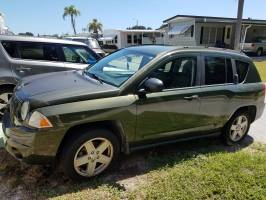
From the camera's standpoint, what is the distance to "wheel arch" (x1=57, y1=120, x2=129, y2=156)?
3.54 meters

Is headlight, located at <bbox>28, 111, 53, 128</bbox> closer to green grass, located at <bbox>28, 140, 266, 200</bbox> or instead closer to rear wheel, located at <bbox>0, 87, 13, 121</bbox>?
green grass, located at <bbox>28, 140, 266, 200</bbox>

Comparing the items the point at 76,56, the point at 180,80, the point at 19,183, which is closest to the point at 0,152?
the point at 19,183

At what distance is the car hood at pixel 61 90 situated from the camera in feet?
11.3

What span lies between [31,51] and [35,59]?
0.20m

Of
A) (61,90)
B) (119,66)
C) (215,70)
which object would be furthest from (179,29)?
(61,90)

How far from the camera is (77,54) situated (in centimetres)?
727

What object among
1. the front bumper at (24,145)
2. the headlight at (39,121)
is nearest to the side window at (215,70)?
the headlight at (39,121)

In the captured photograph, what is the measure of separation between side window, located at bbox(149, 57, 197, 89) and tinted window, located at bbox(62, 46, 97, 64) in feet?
11.1

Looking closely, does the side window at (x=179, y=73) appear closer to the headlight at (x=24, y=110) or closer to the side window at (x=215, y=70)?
the side window at (x=215, y=70)

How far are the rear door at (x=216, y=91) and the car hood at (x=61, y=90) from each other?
1.57 m

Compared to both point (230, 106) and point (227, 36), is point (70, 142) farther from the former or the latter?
point (227, 36)

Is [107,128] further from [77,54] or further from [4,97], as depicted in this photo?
[77,54]

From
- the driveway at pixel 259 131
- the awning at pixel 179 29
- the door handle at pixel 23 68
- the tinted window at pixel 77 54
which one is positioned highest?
the awning at pixel 179 29

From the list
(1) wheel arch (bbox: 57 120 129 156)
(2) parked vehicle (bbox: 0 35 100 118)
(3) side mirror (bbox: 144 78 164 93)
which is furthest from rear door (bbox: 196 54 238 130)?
(2) parked vehicle (bbox: 0 35 100 118)
